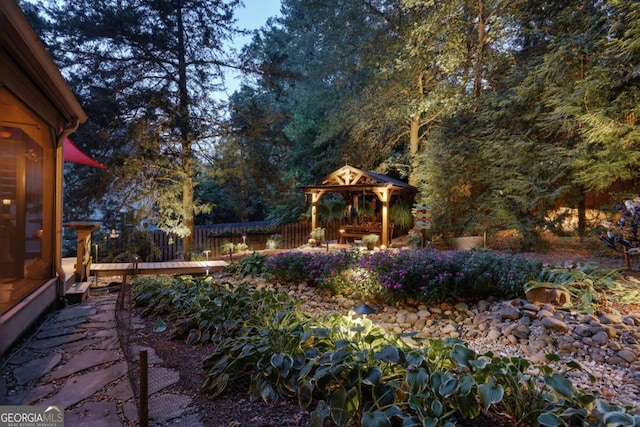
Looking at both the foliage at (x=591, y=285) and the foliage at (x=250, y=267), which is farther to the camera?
the foliage at (x=250, y=267)

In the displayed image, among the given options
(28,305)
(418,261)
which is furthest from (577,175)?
(28,305)

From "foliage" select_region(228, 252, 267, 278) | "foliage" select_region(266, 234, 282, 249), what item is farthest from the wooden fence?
"foliage" select_region(228, 252, 267, 278)

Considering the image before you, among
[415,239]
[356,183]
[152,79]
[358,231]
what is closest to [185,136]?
[152,79]

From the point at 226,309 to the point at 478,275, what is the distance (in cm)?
322

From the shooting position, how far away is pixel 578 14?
7062mm

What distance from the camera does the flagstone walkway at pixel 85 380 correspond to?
1679mm

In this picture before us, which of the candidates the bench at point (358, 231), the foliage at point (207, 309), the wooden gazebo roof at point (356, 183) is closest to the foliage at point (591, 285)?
the foliage at point (207, 309)

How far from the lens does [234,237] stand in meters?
11.4

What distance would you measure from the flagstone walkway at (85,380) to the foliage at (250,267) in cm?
362

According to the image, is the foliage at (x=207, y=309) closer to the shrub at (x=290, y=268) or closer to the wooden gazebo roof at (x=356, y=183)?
the shrub at (x=290, y=268)

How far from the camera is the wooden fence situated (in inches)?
415

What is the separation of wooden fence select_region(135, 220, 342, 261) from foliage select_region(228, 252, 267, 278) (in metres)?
3.12

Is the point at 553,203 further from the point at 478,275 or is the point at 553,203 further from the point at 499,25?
the point at 499,25

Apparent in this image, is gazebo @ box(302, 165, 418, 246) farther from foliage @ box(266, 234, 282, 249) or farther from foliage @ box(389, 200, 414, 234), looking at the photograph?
foliage @ box(266, 234, 282, 249)
